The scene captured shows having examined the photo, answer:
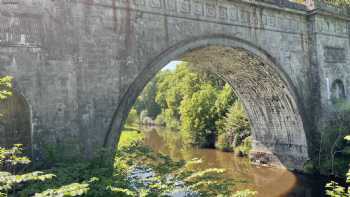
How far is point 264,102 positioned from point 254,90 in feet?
2.27

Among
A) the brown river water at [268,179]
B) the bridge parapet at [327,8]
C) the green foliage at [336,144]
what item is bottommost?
the brown river water at [268,179]

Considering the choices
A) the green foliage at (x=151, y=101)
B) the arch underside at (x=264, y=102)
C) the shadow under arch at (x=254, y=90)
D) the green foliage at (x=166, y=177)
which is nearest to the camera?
the green foliage at (x=166, y=177)

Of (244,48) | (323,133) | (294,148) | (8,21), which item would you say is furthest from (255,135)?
(8,21)

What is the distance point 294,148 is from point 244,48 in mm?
5210

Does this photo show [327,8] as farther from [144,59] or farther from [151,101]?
[151,101]

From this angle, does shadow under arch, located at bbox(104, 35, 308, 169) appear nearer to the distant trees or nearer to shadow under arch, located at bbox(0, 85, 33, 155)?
shadow under arch, located at bbox(0, 85, 33, 155)

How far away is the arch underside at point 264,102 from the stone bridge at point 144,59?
0.05m

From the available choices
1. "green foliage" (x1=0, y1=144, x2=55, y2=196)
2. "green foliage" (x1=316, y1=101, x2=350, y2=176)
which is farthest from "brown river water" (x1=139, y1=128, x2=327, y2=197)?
"green foliage" (x1=0, y1=144, x2=55, y2=196)

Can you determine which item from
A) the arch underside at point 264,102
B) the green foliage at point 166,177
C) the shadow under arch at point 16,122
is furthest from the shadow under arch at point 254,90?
the shadow under arch at point 16,122

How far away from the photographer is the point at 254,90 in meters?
13.1

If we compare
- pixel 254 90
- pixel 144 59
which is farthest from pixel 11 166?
pixel 254 90

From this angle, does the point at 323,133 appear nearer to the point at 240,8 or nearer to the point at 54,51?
the point at 240,8

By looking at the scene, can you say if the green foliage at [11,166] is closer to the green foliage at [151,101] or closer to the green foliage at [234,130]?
the green foliage at [234,130]

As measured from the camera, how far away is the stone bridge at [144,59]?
5781mm
